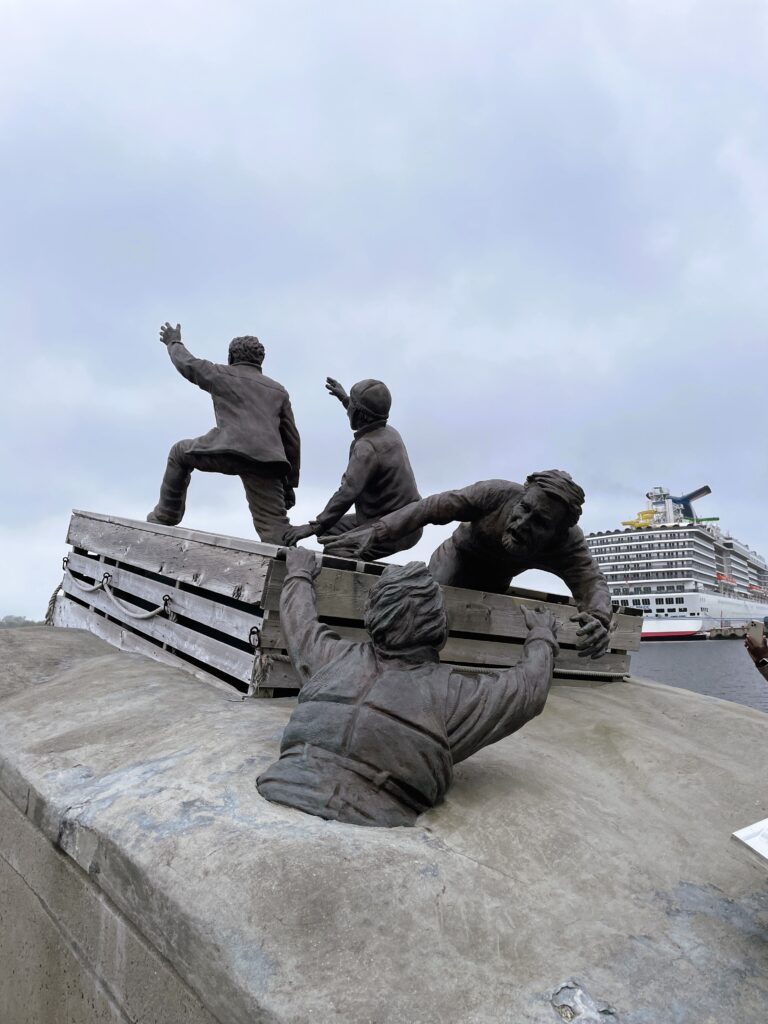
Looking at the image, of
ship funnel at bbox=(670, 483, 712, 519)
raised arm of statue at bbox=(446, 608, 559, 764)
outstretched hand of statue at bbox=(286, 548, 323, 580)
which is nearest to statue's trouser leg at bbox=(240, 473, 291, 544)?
outstretched hand of statue at bbox=(286, 548, 323, 580)

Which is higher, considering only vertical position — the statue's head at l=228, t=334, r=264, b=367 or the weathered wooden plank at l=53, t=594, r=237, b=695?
the statue's head at l=228, t=334, r=264, b=367

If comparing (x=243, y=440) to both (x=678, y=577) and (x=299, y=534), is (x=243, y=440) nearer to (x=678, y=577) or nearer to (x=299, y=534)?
(x=299, y=534)

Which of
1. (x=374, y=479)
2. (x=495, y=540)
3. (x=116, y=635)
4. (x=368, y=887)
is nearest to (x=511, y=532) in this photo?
(x=495, y=540)

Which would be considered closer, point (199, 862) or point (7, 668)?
point (199, 862)

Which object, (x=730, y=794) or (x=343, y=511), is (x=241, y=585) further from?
(x=730, y=794)

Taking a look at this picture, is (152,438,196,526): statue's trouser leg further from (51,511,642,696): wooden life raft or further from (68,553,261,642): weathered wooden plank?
(68,553,261,642): weathered wooden plank

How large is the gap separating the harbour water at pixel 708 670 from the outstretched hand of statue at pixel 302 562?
23.5 ft

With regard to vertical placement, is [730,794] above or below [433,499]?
below

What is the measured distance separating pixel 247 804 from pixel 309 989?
2.59 ft

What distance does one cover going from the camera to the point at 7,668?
4.58 m

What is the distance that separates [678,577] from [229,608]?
49037 mm

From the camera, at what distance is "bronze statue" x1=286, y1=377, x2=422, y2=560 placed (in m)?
5.64

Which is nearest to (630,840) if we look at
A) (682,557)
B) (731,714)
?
(731,714)

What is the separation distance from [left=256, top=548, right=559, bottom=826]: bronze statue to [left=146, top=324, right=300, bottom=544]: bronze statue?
3687 millimetres
